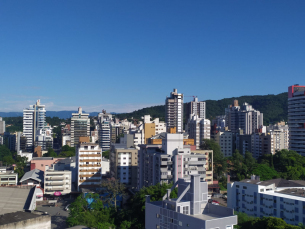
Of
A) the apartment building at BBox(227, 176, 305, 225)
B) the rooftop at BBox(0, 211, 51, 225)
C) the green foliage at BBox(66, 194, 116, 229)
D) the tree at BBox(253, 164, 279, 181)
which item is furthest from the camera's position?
the tree at BBox(253, 164, 279, 181)

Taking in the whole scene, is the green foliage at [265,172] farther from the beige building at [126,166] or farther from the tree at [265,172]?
the beige building at [126,166]

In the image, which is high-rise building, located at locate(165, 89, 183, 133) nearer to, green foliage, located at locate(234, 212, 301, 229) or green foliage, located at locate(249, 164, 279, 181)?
green foliage, located at locate(249, 164, 279, 181)

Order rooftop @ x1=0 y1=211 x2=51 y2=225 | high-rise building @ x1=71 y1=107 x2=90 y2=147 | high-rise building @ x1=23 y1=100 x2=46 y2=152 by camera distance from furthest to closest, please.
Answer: high-rise building @ x1=71 y1=107 x2=90 y2=147 < high-rise building @ x1=23 y1=100 x2=46 y2=152 < rooftop @ x1=0 y1=211 x2=51 y2=225

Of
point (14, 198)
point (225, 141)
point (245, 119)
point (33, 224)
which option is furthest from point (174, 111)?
point (33, 224)

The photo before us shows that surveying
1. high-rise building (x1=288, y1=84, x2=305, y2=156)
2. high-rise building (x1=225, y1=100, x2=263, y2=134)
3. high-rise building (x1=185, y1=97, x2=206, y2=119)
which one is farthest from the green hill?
high-rise building (x1=288, y1=84, x2=305, y2=156)

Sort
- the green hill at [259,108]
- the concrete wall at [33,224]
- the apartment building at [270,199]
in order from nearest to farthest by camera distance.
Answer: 1. the concrete wall at [33,224]
2. the apartment building at [270,199]
3. the green hill at [259,108]

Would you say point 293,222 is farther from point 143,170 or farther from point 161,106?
point 161,106

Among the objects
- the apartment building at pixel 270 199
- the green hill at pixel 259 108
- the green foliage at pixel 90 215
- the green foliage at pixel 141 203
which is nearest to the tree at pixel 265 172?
the apartment building at pixel 270 199

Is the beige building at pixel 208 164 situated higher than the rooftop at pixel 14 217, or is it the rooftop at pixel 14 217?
the beige building at pixel 208 164
